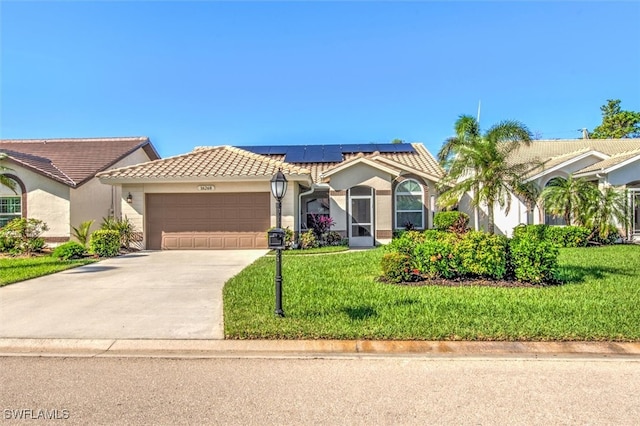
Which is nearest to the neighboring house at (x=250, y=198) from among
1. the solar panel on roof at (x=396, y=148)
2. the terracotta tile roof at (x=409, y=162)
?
the terracotta tile roof at (x=409, y=162)

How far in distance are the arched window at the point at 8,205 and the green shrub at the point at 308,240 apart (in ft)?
39.4

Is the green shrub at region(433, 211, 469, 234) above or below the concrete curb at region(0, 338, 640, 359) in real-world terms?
above

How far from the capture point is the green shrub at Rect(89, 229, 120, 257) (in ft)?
45.4

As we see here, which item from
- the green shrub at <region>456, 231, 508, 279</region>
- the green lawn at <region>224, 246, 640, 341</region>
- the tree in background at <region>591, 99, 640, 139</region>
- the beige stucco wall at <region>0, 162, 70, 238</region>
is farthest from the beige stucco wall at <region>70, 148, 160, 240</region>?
the tree in background at <region>591, 99, 640, 139</region>

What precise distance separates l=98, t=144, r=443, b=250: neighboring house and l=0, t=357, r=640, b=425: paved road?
11319 mm

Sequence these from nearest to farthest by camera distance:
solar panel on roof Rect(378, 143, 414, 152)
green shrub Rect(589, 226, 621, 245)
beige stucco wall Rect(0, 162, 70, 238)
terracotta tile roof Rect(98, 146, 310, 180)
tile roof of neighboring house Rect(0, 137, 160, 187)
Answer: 1. terracotta tile roof Rect(98, 146, 310, 180)
2. green shrub Rect(589, 226, 621, 245)
3. beige stucco wall Rect(0, 162, 70, 238)
4. tile roof of neighboring house Rect(0, 137, 160, 187)
5. solar panel on roof Rect(378, 143, 414, 152)

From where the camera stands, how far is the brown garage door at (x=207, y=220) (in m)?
16.2

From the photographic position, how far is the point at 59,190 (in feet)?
54.2

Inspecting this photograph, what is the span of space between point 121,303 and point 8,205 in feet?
44.4

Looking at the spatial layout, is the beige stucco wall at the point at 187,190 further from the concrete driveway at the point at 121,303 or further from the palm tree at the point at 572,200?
the palm tree at the point at 572,200

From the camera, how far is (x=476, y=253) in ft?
28.7

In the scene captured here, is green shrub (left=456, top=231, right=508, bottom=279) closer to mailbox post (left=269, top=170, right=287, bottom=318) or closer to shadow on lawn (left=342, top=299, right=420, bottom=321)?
shadow on lawn (left=342, top=299, right=420, bottom=321)

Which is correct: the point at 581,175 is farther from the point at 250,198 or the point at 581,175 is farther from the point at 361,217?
the point at 250,198

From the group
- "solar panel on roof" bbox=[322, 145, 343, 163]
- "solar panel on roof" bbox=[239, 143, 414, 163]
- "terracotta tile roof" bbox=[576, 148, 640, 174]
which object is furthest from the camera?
"solar panel on roof" bbox=[239, 143, 414, 163]
